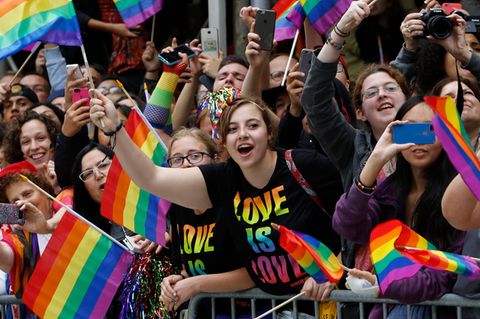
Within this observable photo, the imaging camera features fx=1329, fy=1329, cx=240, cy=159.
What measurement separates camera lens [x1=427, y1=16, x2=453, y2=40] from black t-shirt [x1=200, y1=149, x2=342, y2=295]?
852 millimetres

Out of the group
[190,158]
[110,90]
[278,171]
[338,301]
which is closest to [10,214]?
[190,158]

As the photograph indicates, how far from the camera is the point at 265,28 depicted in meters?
7.89

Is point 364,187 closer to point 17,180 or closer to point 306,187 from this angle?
point 306,187

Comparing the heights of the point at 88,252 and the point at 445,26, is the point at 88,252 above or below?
below

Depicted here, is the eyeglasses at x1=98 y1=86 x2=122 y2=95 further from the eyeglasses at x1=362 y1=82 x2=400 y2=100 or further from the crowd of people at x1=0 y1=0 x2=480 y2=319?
the eyeglasses at x1=362 y1=82 x2=400 y2=100

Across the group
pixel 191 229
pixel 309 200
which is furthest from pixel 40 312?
pixel 309 200

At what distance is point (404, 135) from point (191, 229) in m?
1.61

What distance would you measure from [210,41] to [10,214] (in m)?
2.51

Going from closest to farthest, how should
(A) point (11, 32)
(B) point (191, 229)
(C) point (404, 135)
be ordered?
(C) point (404, 135) < (B) point (191, 229) < (A) point (11, 32)

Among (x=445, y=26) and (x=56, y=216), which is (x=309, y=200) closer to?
(x=445, y=26)

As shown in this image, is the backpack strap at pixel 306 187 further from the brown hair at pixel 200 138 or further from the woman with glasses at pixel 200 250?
the brown hair at pixel 200 138

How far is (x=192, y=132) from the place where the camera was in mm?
7414

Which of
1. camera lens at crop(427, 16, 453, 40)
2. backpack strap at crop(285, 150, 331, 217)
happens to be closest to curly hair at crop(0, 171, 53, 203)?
backpack strap at crop(285, 150, 331, 217)

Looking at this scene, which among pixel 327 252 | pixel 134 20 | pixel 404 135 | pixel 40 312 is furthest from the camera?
pixel 134 20
